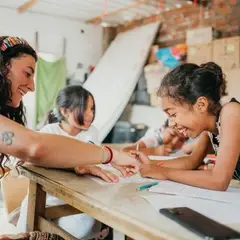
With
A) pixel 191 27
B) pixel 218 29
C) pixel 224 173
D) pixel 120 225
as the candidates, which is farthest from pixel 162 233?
pixel 191 27

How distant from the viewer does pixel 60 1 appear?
206 inches

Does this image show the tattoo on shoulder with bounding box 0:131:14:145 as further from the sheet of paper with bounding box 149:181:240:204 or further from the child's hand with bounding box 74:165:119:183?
the sheet of paper with bounding box 149:181:240:204

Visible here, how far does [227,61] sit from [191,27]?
1.15 meters

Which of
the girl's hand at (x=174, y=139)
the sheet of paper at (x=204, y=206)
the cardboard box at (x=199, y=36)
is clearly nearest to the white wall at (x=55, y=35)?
the cardboard box at (x=199, y=36)

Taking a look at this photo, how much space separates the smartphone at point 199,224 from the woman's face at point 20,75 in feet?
2.87

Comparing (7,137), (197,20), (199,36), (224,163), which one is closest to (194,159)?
(224,163)

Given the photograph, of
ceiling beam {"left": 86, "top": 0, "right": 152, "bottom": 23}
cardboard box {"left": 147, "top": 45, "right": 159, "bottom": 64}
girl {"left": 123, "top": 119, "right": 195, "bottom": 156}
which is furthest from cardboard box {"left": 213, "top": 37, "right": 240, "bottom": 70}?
girl {"left": 123, "top": 119, "right": 195, "bottom": 156}

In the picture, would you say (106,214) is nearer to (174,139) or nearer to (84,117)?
(84,117)

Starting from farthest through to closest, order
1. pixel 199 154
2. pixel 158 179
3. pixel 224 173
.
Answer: pixel 199 154 < pixel 158 179 < pixel 224 173

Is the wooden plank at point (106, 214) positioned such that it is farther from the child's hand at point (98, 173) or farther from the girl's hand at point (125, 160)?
the girl's hand at point (125, 160)

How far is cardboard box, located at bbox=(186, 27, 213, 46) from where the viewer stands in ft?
15.0

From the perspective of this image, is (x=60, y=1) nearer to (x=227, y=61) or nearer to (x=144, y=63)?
(x=144, y=63)

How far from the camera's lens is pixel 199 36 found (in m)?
4.70

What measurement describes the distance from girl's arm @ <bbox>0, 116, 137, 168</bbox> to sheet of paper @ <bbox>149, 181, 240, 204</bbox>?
0.26 m
